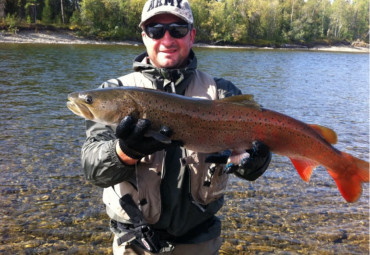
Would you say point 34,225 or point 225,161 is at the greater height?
point 225,161

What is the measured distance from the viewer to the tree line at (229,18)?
6284cm

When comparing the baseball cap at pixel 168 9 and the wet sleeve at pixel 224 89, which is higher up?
the baseball cap at pixel 168 9

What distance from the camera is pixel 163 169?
290 cm

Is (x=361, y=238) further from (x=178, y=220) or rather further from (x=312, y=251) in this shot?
(x=178, y=220)

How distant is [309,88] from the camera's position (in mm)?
20797

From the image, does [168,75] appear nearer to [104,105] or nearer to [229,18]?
[104,105]

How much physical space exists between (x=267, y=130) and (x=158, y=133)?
1.04 metres

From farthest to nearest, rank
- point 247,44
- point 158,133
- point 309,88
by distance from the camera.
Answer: point 247,44 → point 309,88 → point 158,133

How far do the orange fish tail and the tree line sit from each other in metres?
59.2

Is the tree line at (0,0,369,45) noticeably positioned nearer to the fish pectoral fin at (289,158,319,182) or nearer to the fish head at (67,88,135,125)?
the fish head at (67,88,135,125)

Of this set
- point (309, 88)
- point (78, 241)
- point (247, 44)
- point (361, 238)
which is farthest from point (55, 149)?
point (247, 44)

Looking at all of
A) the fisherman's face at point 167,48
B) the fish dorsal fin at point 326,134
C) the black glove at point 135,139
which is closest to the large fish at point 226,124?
the fish dorsal fin at point 326,134

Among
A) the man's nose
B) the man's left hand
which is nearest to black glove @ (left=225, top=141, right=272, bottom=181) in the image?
the man's left hand

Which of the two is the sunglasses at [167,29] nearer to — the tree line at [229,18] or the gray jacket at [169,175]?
the gray jacket at [169,175]
